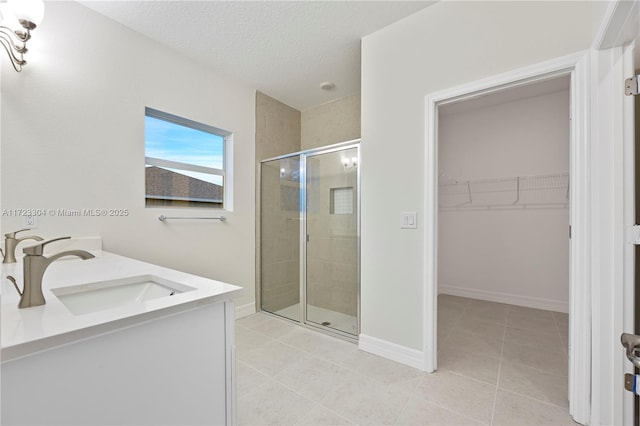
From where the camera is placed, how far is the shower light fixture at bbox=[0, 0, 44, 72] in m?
1.48

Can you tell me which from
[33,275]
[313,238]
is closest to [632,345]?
[33,275]

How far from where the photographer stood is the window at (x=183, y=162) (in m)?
2.40

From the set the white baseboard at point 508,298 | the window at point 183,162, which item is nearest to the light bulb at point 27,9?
the window at point 183,162

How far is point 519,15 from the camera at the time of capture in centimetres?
163

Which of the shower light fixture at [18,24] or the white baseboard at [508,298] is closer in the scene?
the shower light fixture at [18,24]

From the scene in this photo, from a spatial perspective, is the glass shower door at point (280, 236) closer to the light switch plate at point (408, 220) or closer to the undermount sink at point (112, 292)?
the light switch plate at point (408, 220)

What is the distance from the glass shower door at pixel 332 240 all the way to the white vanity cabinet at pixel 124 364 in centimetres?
180

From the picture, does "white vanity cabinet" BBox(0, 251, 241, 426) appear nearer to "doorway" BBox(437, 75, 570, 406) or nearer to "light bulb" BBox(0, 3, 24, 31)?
"light bulb" BBox(0, 3, 24, 31)

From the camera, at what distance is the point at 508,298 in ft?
11.3

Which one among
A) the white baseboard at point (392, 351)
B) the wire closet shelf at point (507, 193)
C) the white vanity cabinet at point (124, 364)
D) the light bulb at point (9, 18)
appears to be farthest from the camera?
the wire closet shelf at point (507, 193)

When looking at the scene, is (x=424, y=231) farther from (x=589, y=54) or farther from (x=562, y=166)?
(x=562, y=166)

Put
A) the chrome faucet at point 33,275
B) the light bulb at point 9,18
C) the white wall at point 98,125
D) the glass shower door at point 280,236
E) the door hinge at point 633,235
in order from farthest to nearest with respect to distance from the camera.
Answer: the glass shower door at point 280,236
the white wall at point 98,125
the light bulb at point 9,18
the door hinge at point 633,235
the chrome faucet at point 33,275

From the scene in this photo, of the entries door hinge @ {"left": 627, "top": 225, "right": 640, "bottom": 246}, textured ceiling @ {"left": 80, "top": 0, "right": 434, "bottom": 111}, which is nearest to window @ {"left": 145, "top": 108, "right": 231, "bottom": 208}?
textured ceiling @ {"left": 80, "top": 0, "right": 434, "bottom": 111}

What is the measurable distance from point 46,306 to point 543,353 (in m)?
2.98
